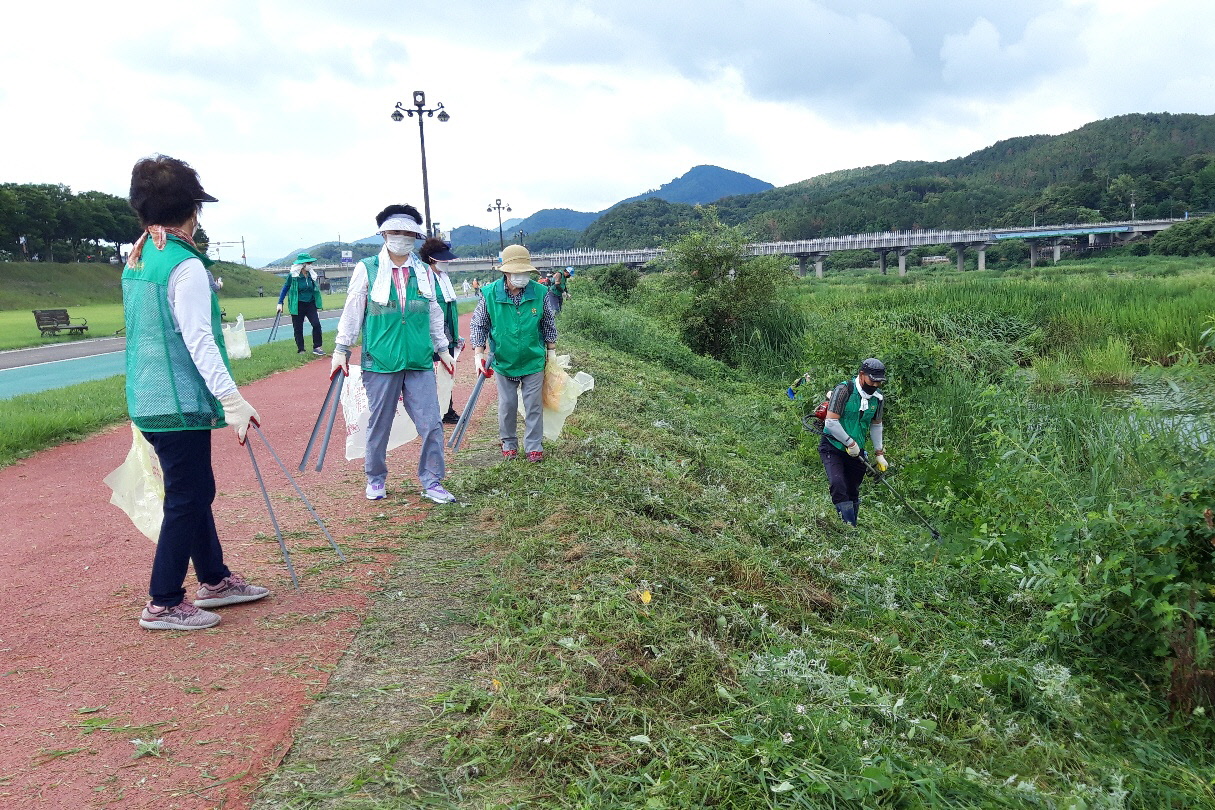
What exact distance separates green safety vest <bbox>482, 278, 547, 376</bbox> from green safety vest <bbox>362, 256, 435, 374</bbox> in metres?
0.94

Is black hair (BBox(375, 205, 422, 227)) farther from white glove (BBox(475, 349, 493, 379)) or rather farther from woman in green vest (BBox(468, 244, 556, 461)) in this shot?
white glove (BBox(475, 349, 493, 379))

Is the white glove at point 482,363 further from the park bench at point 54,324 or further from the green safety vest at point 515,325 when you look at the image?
the park bench at point 54,324

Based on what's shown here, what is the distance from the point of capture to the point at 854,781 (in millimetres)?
2668

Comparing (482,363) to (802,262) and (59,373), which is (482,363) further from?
(802,262)

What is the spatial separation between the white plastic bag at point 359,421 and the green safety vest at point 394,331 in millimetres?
570

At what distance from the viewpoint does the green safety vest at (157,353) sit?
3752 millimetres

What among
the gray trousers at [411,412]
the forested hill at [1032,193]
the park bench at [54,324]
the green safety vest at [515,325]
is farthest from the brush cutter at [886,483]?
the forested hill at [1032,193]

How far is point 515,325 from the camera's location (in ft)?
21.9

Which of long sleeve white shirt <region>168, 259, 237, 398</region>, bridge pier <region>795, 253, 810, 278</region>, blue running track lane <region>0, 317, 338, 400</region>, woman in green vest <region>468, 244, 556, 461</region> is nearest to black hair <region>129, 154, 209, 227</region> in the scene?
long sleeve white shirt <region>168, 259, 237, 398</region>

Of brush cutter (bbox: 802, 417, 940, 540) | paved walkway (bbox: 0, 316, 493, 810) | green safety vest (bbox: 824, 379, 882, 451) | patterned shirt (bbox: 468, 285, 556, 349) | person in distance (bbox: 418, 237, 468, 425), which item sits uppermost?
person in distance (bbox: 418, 237, 468, 425)

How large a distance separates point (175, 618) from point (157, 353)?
127 cm

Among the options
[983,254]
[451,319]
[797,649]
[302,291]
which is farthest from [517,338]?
[983,254]

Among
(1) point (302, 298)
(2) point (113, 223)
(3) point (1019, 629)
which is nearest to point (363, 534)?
(3) point (1019, 629)

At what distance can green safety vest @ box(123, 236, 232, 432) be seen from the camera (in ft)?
12.3
